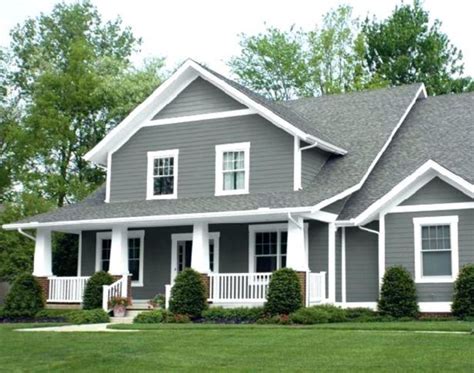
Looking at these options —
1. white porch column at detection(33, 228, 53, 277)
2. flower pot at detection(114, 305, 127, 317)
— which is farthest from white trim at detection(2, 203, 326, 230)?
flower pot at detection(114, 305, 127, 317)

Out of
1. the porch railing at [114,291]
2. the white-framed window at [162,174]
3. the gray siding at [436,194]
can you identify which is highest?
the white-framed window at [162,174]

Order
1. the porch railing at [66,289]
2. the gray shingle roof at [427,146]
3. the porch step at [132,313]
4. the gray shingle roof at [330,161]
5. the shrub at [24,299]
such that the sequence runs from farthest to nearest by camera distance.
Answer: the porch railing at [66,289] → the shrub at [24,299] → the porch step at [132,313] → the gray shingle roof at [427,146] → the gray shingle roof at [330,161]

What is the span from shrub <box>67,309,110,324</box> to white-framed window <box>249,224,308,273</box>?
14.4 ft

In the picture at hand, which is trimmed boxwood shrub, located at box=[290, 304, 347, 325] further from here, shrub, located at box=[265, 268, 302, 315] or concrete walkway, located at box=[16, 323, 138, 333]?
concrete walkway, located at box=[16, 323, 138, 333]

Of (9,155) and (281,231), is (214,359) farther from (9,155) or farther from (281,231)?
(9,155)

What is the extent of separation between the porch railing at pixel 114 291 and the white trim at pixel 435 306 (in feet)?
27.6

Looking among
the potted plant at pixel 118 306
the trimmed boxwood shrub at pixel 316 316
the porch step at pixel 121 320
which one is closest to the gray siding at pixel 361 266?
the trimmed boxwood shrub at pixel 316 316

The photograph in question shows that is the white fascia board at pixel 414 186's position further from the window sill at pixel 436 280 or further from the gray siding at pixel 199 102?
the gray siding at pixel 199 102

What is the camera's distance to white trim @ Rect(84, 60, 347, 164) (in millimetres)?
24766

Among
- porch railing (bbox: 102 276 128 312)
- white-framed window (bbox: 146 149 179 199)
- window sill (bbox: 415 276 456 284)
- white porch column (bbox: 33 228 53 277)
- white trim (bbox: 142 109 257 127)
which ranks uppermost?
white trim (bbox: 142 109 257 127)

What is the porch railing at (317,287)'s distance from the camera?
74.9 ft

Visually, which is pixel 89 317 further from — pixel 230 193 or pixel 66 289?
pixel 230 193

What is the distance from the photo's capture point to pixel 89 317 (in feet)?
76.4

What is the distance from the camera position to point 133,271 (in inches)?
1072
